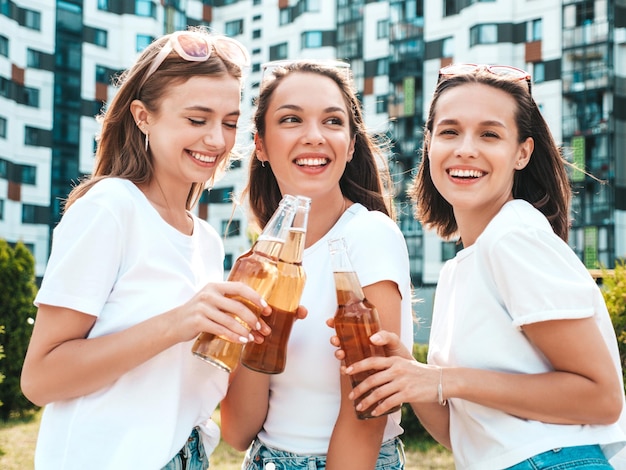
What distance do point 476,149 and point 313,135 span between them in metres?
0.55

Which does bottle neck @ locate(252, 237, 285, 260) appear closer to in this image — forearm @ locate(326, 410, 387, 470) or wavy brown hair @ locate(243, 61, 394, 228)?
forearm @ locate(326, 410, 387, 470)

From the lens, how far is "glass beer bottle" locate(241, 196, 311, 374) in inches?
81.4

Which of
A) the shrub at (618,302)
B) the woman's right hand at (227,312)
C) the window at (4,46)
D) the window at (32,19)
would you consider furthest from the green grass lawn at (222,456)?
the window at (32,19)

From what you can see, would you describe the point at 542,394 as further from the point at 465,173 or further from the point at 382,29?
the point at 382,29

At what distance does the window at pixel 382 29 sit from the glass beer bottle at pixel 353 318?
33447mm

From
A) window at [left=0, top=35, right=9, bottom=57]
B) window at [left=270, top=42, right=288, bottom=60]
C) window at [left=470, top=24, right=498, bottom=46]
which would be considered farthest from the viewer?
window at [left=270, top=42, right=288, bottom=60]

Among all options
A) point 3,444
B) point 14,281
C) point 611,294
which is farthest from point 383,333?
point 14,281

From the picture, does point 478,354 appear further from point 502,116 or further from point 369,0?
Result: point 369,0

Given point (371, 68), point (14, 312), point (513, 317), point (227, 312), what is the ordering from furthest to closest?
point (371, 68) < point (14, 312) < point (513, 317) < point (227, 312)

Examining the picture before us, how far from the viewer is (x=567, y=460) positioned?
2.08 metres

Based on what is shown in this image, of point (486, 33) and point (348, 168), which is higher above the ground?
point (486, 33)

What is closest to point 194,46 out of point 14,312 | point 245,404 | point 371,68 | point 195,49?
point 195,49

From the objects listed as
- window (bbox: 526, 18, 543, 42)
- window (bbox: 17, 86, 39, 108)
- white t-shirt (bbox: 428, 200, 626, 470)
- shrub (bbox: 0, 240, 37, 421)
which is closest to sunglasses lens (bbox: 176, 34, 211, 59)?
white t-shirt (bbox: 428, 200, 626, 470)

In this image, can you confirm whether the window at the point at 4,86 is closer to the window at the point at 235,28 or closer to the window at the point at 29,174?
the window at the point at 29,174
